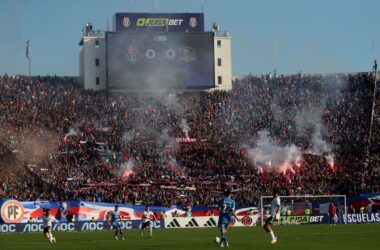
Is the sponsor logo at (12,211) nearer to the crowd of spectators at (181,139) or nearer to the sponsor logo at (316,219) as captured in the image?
the crowd of spectators at (181,139)

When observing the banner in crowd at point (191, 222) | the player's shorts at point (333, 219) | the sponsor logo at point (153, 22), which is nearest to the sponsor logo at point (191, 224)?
the banner in crowd at point (191, 222)

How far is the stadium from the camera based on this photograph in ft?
227

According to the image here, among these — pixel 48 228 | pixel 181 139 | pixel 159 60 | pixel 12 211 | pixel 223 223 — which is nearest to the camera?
pixel 223 223

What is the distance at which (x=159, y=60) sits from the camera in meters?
97.6

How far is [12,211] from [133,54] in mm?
38337

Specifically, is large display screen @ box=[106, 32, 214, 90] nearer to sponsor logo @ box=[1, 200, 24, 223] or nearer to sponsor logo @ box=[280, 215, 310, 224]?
sponsor logo @ box=[280, 215, 310, 224]

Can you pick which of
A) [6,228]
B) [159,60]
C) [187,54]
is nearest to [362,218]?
[6,228]

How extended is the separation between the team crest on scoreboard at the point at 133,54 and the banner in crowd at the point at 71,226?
3568 cm

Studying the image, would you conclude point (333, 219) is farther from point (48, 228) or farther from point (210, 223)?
point (48, 228)

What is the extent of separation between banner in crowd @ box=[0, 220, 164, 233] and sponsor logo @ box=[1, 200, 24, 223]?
8.96 feet

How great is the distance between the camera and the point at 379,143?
287 ft

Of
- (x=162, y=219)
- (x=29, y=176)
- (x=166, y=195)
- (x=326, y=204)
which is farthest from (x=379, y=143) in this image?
(x=29, y=176)

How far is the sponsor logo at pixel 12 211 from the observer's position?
61.6 m

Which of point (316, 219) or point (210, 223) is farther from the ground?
point (210, 223)
